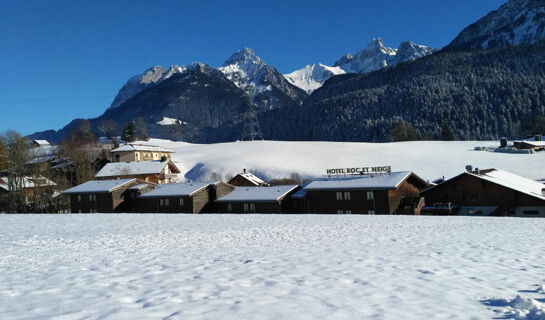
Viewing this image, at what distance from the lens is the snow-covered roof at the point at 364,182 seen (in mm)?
44997

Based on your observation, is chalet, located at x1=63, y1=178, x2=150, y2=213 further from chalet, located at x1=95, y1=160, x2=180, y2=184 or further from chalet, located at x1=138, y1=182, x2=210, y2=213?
chalet, located at x1=95, y1=160, x2=180, y2=184

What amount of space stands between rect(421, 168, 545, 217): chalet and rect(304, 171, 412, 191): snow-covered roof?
5.32m

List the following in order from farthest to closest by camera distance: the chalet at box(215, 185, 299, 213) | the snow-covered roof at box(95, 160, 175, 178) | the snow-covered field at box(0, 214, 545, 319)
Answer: the snow-covered roof at box(95, 160, 175, 178) → the chalet at box(215, 185, 299, 213) → the snow-covered field at box(0, 214, 545, 319)

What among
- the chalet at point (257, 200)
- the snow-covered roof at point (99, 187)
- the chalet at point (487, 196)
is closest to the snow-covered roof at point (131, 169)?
the snow-covered roof at point (99, 187)

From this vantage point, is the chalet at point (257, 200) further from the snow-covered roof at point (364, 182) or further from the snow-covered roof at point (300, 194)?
the snow-covered roof at point (364, 182)

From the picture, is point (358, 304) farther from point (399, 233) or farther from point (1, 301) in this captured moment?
point (399, 233)

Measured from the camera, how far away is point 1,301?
24.1 ft

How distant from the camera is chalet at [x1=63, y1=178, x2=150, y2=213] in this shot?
5359cm

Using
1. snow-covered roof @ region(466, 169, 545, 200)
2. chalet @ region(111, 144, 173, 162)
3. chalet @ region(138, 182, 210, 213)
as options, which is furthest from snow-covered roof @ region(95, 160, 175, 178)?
snow-covered roof @ region(466, 169, 545, 200)

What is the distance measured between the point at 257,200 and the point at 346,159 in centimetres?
4842

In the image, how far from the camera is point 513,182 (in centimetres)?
4538

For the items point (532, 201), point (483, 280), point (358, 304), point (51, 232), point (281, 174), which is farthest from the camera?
point (281, 174)

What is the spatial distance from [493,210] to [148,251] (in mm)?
43330

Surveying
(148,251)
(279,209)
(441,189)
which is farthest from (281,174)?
(148,251)
